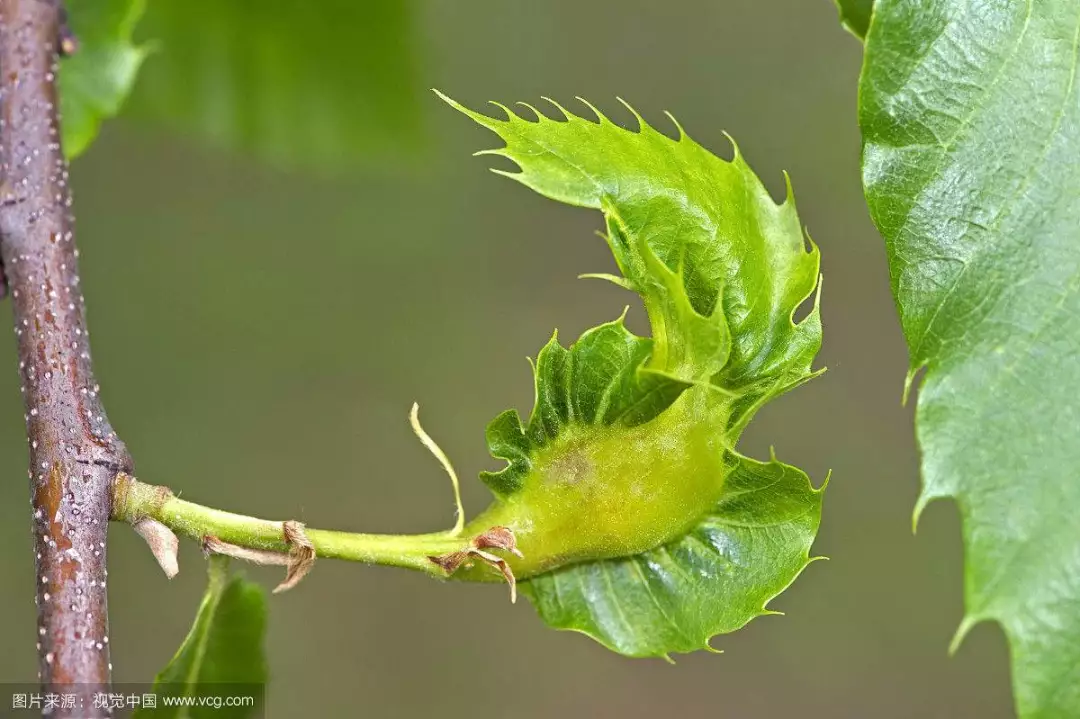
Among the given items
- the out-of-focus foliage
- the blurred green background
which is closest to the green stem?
the out-of-focus foliage

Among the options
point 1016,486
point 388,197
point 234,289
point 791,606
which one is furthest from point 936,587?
point 1016,486

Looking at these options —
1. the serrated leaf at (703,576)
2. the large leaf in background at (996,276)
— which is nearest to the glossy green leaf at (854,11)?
the large leaf in background at (996,276)

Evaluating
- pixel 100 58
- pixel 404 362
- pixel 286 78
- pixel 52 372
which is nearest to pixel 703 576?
pixel 52 372

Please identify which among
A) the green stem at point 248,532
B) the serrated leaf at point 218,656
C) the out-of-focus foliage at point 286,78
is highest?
the out-of-focus foliage at point 286,78

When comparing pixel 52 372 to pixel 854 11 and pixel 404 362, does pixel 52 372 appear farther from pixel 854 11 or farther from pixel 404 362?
pixel 404 362

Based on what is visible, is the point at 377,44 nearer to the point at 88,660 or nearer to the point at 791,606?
the point at 88,660

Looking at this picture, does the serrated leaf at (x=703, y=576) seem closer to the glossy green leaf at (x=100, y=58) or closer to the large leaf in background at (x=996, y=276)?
the large leaf in background at (x=996, y=276)

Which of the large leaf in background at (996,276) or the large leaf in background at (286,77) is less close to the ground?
the large leaf in background at (286,77)

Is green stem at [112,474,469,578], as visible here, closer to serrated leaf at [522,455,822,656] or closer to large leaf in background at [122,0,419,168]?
serrated leaf at [522,455,822,656]
